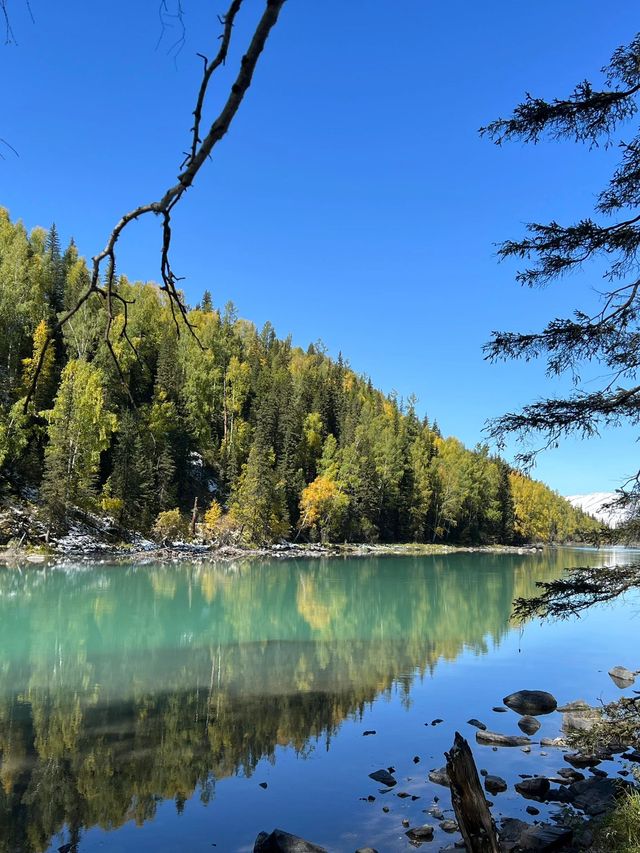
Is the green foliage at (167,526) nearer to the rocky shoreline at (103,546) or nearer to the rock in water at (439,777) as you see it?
the rocky shoreline at (103,546)

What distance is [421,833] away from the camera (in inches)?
291

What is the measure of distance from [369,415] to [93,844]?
8122cm

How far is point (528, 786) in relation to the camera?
8812 millimetres

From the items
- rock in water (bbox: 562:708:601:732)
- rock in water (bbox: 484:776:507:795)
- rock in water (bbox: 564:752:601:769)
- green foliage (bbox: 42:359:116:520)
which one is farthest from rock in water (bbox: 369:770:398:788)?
green foliage (bbox: 42:359:116:520)

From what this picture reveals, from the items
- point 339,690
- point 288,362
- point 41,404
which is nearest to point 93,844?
point 339,690

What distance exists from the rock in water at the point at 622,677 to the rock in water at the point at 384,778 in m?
8.56

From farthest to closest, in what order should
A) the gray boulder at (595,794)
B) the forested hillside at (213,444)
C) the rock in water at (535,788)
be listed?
the forested hillside at (213,444), the rock in water at (535,788), the gray boulder at (595,794)

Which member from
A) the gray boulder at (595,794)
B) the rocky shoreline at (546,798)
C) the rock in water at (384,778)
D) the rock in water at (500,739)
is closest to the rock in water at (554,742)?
the rocky shoreline at (546,798)

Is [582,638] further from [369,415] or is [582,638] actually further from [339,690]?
[369,415]

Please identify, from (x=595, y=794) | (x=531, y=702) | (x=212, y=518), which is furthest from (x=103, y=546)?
(x=595, y=794)

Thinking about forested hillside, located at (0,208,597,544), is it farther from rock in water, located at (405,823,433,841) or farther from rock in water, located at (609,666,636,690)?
rock in water, located at (405,823,433,841)

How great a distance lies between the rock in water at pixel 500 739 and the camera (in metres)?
11.0

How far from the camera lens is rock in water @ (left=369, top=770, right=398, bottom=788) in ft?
30.1

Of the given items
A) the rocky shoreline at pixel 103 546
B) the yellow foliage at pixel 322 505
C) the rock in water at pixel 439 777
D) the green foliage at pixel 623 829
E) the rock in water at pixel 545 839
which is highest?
the yellow foliage at pixel 322 505
